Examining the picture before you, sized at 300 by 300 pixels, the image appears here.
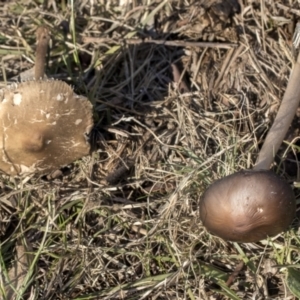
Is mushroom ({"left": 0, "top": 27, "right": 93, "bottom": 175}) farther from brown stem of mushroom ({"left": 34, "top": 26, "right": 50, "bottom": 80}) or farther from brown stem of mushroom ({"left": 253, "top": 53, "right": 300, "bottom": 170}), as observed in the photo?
brown stem of mushroom ({"left": 253, "top": 53, "right": 300, "bottom": 170})

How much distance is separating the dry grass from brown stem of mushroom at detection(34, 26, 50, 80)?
18cm

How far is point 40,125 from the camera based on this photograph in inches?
120

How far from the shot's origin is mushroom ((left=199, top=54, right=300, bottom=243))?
267 centimetres

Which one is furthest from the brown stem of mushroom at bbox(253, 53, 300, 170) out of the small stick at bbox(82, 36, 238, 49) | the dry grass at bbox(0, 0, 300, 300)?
the small stick at bbox(82, 36, 238, 49)

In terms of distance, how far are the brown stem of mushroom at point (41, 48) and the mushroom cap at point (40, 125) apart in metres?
0.34

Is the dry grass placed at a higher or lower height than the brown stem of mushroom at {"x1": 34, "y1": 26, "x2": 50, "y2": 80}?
lower

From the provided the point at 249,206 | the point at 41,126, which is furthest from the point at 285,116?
the point at 41,126

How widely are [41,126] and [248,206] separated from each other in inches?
44.4

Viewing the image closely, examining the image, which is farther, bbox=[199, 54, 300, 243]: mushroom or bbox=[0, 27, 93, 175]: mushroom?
bbox=[0, 27, 93, 175]: mushroom

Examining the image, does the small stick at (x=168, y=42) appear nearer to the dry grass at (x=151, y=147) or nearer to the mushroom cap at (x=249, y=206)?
the dry grass at (x=151, y=147)

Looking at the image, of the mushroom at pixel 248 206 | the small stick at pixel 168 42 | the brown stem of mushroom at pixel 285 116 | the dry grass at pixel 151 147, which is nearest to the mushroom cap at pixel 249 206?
the mushroom at pixel 248 206

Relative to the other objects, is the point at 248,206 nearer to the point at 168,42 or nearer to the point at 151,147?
the point at 151,147

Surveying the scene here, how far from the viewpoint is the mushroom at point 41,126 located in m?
3.00

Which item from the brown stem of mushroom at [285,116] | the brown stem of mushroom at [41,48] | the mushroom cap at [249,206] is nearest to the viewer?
the mushroom cap at [249,206]
